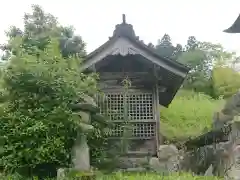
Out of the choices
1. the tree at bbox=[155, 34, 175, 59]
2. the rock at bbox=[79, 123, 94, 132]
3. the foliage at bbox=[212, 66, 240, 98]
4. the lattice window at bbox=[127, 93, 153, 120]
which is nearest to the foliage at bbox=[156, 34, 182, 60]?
the tree at bbox=[155, 34, 175, 59]

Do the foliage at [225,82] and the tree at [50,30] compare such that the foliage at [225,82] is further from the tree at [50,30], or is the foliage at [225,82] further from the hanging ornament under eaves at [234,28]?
the hanging ornament under eaves at [234,28]

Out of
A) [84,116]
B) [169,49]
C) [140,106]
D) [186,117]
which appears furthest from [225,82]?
[84,116]

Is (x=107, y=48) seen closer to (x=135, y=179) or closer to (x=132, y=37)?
(x=132, y=37)

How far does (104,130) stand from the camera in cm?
1037

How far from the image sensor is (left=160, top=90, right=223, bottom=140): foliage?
1781cm

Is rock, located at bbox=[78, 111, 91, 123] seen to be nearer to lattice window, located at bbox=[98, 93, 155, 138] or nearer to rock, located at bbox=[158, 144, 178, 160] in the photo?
lattice window, located at bbox=[98, 93, 155, 138]

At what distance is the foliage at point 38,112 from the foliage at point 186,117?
28.4ft

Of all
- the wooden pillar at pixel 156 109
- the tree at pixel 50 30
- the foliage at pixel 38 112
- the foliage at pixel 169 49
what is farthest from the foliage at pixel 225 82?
the foliage at pixel 38 112

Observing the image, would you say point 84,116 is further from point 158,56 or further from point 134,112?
point 158,56

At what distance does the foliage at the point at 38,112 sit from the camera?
8430mm

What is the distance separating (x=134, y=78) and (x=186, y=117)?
356 inches

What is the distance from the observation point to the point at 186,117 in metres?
20.7

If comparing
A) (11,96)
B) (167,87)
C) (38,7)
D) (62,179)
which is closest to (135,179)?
(62,179)

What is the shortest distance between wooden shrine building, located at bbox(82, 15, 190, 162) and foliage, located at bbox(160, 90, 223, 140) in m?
5.08
